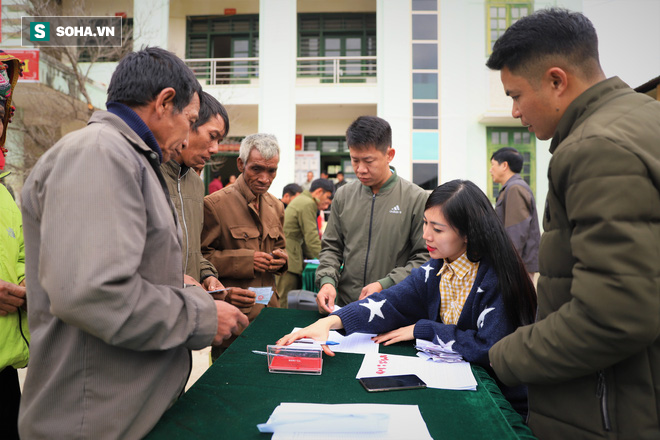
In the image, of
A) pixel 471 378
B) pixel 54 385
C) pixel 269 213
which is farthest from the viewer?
pixel 269 213

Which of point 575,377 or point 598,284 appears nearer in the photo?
point 598,284

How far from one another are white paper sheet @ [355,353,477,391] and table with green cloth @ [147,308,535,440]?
0.03m

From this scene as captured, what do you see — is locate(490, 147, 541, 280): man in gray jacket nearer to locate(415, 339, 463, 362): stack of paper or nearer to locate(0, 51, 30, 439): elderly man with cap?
locate(415, 339, 463, 362): stack of paper

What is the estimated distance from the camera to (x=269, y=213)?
2.99m

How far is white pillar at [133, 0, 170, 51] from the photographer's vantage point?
10969mm

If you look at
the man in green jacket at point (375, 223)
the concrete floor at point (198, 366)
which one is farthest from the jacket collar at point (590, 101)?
the concrete floor at point (198, 366)

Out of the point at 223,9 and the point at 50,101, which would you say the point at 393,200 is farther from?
the point at 223,9

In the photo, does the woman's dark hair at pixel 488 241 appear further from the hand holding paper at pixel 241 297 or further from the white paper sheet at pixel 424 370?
the hand holding paper at pixel 241 297

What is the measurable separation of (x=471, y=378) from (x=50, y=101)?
1070cm

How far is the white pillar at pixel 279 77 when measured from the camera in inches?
Result: 450

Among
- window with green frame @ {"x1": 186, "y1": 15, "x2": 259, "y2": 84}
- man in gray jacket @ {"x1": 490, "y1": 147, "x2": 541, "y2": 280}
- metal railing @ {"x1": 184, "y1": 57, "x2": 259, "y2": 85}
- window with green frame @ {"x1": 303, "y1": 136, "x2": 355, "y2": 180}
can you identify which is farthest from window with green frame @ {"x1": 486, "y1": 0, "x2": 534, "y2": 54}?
man in gray jacket @ {"x1": 490, "y1": 147, "x2": 541, "y2": 280}

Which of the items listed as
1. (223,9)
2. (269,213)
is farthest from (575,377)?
(223,9)

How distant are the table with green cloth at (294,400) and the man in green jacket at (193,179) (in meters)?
0.85

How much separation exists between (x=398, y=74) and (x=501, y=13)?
297 centimetres
